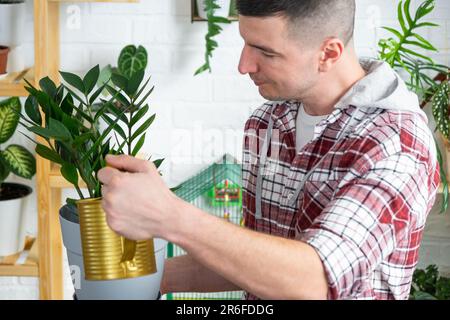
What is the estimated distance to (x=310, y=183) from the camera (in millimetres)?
1508

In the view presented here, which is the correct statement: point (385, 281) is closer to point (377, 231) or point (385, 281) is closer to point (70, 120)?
point (377, 231)

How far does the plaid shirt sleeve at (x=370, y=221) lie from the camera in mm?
1229

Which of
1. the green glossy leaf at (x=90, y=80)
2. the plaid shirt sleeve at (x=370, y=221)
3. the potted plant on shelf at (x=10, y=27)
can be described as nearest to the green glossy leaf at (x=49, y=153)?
the green glossy leaf at (x=90, y=80)

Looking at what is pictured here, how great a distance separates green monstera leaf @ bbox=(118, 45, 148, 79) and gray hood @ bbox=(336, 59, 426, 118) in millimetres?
1399

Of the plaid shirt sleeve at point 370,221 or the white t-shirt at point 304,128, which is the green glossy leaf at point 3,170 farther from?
the plaid shirt sleeve at point 370,221

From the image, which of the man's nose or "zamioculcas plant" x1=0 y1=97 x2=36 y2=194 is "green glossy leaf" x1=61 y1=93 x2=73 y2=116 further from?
"zamioculcas plant" x1=0 y1=97 x2=36 y2=194

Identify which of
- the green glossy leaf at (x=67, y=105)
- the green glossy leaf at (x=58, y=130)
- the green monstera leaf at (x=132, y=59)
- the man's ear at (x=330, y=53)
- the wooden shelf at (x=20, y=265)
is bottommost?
the wooden shelf at (x=20, y=265)

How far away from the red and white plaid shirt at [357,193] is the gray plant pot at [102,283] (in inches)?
9.3

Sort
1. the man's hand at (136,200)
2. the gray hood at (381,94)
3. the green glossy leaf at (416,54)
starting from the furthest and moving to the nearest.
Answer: the green glossy leaf at (416,54) → the gray hood at (381,94) → the man's hand at (136,200)

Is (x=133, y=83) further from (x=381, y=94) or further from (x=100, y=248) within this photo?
(x=381, y=94)

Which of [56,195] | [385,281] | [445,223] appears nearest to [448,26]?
[445,223]

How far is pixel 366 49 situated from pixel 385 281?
63.6 inches

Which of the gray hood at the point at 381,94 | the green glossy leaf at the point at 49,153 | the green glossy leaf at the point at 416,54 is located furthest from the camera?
the green glossy leaf at the point at 416,54

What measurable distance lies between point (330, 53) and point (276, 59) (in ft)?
0.35
